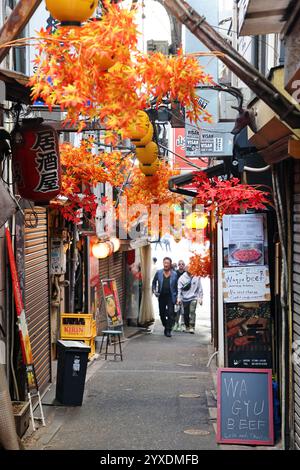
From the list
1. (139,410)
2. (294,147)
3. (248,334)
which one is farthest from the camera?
(139,410)

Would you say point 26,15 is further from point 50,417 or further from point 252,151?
point 50,417

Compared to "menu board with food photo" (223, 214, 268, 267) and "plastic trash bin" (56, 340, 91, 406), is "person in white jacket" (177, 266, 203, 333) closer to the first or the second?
"plastic trash bin" (56, 340, 91, 406)

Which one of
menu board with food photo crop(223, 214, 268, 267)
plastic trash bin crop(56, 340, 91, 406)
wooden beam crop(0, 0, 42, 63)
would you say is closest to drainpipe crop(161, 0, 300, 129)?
wooden beam crop(0, 0, 42, 63)

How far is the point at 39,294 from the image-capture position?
15.4 meters

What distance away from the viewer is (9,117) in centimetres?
1290

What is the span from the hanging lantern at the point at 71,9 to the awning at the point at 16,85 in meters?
1.92

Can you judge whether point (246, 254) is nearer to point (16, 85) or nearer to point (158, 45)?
point (16, 85)

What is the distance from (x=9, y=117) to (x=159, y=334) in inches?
580

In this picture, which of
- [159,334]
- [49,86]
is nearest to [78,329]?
[159,334]

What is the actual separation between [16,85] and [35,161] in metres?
1.50

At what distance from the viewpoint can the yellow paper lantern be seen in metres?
13.8

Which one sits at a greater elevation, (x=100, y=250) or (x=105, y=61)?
(x=105, y=61)

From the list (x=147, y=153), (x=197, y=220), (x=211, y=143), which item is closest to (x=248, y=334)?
(x=147, y=153)

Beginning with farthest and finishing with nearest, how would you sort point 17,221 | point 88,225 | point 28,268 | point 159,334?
point 159,334 → point 88,225 → point 28,268 → point 17,221
